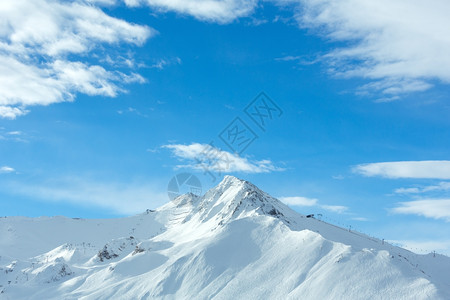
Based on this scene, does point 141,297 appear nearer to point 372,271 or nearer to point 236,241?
point 236,241

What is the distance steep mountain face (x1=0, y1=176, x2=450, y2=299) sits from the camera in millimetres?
Answer: 22734

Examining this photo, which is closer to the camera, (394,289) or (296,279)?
(394,289)

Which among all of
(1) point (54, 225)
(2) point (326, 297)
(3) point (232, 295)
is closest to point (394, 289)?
(2) point (326, 297)

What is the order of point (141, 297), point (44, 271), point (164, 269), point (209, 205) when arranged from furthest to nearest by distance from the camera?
point (209, 205) → point (44, 271) → point (164, 269) → point (141, 297)

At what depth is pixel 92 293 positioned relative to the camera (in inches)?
1142

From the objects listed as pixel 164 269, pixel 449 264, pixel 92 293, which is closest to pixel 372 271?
pixel 164 269

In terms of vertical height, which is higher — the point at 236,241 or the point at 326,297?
the point at 236,241

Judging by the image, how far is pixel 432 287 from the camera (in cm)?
2077

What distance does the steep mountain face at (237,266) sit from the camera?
2273 cm

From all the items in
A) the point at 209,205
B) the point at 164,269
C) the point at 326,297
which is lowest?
the point at 326,297

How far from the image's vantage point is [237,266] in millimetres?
26984

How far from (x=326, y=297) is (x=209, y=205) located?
991 inches

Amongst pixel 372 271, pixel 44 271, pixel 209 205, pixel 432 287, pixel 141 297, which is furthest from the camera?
pixel 209 205

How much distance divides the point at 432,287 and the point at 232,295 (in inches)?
396
